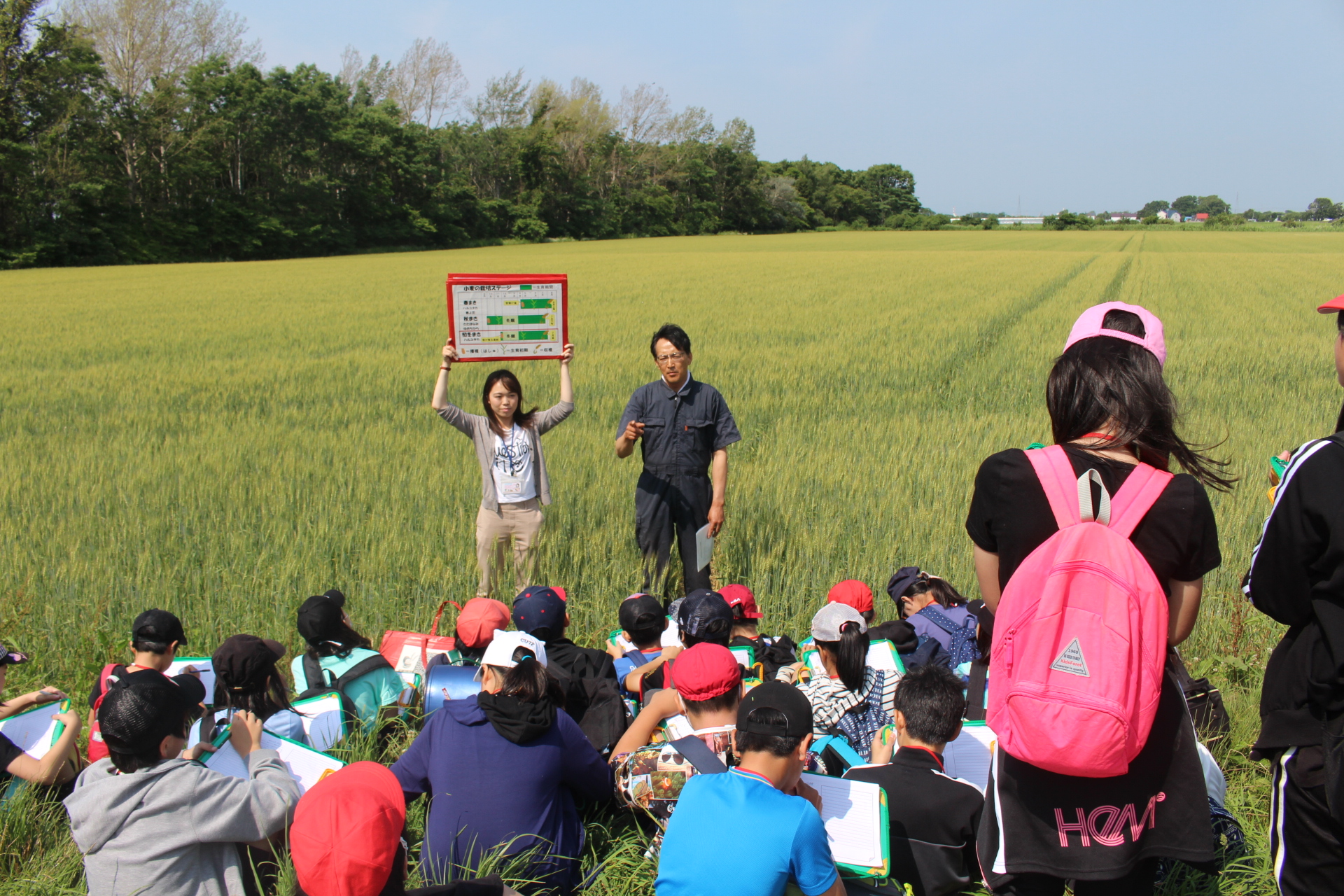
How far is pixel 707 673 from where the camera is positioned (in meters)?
2.45

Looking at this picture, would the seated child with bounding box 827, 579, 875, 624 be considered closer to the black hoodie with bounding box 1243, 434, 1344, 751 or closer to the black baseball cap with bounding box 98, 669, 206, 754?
the black hoodie with bounding box 1243, 434, 1344, 751

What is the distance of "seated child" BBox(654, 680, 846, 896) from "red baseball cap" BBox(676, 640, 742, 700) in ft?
1.38

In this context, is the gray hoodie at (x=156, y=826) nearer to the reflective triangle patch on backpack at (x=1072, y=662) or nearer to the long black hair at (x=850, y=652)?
the long black hair at (x=850, y=652)

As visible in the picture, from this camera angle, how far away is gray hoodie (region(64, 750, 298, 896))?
2053 millimetres

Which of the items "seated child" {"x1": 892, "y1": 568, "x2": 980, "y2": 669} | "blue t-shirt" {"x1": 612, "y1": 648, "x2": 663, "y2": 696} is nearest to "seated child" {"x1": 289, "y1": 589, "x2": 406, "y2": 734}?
"blue t-shirt" {"x1": 612, "y1": 648, "x2": 663, "y2": 696}

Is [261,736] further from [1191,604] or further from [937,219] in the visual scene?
[937,219]

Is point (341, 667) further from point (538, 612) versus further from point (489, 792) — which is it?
point (489, 792)

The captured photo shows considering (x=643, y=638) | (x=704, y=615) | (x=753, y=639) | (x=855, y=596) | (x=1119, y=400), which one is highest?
(x=1119, y=400)

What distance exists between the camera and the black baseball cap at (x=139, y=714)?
6.67ft

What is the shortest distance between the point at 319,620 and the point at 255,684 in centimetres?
49

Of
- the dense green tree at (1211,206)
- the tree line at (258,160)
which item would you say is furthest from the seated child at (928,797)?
the dense green tree at (1211,206)

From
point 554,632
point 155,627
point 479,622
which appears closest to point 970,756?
point 554,632

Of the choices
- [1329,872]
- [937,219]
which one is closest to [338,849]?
[1329,872]

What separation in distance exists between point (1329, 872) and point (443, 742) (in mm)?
2082
